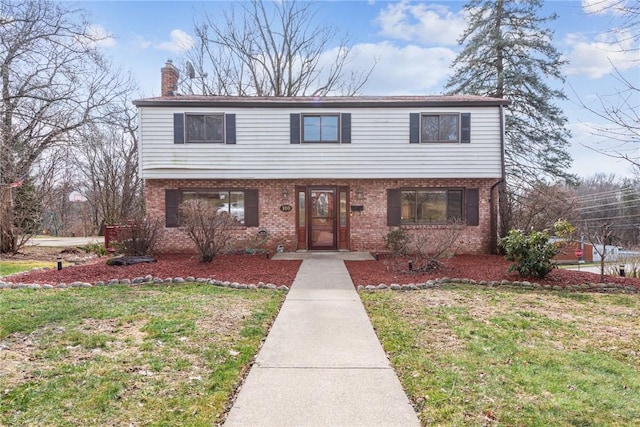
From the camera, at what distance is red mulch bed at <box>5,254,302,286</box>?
780 centimetres

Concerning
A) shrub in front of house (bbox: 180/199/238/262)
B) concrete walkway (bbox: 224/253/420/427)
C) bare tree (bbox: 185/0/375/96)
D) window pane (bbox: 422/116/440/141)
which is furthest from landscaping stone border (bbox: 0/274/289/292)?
bare tree (bbox: 185/0/375/96)

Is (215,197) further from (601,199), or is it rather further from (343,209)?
(601,199)

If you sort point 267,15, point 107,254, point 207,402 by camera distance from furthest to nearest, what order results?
1. point 267,15
2. point 107,254
3. point 207,402

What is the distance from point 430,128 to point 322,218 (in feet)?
15.0

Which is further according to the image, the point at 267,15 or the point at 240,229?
the point at 267,15

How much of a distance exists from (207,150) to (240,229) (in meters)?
2.74

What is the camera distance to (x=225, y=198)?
12.2m

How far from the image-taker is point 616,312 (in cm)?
579

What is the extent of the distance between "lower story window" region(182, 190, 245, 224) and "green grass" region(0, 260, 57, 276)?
4.18 m

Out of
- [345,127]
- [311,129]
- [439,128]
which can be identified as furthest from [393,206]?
[311,129]

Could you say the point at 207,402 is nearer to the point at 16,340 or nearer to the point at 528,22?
the point at 16,340

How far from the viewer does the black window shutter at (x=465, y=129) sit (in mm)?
11648

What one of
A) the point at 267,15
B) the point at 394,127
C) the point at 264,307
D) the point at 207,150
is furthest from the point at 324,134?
the point at 267,15

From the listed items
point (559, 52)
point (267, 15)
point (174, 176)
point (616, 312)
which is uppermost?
point (267, 15)
